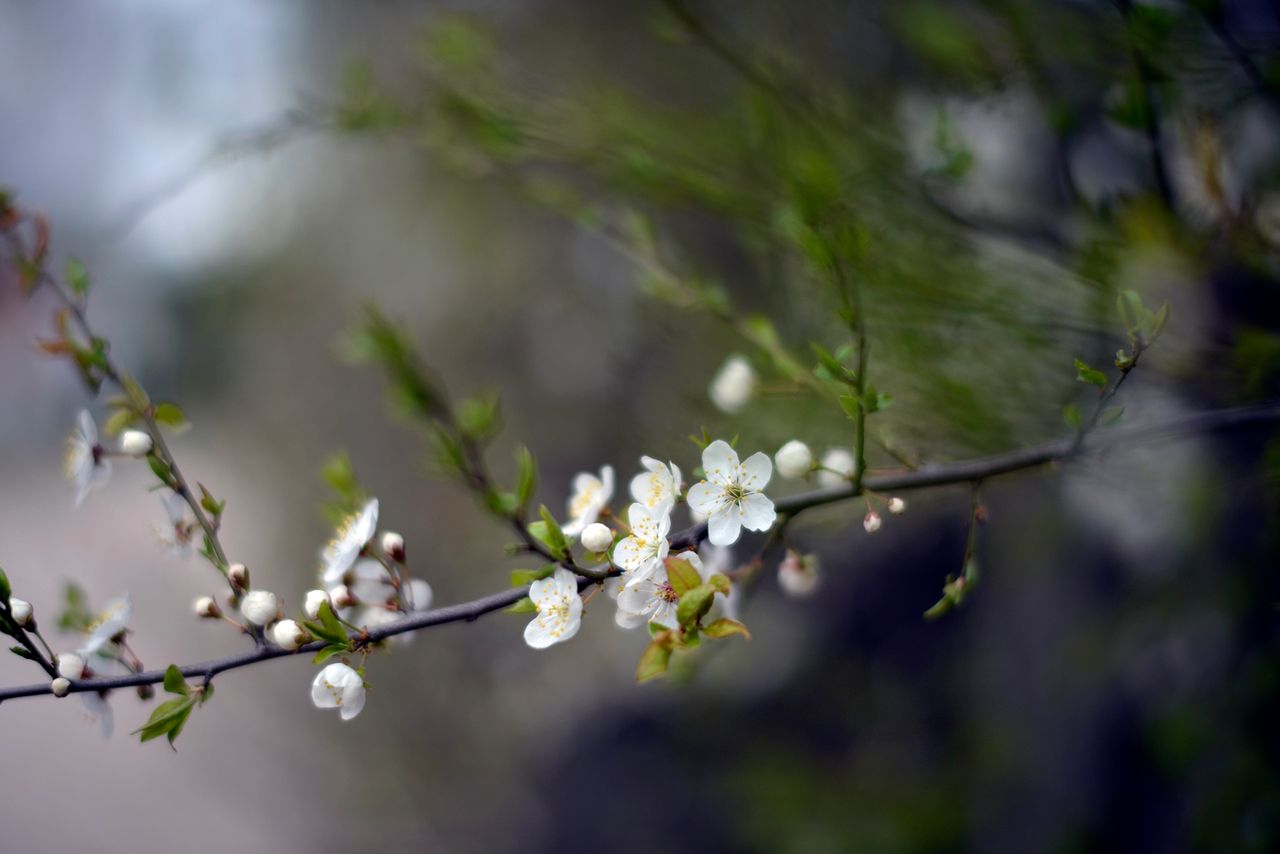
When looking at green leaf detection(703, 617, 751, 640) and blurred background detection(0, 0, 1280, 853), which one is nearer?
green leaf detection(703, 617, 751, 640)

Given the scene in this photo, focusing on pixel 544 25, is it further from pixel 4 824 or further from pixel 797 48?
pixel 4 824

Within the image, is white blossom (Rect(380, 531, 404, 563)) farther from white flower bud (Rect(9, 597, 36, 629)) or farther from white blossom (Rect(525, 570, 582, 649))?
white flower bud (Rect(9, 597, 36, 629))

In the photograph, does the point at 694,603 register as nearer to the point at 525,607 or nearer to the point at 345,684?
the point at 525,607

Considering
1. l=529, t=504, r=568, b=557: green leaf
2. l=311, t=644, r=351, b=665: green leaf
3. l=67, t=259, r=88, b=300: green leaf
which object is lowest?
l=311, t=644, r=351, b=665: green leaf

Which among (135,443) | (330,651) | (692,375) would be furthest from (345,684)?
(692,375)

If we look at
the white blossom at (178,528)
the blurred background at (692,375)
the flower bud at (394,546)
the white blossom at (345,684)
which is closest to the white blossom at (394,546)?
the flower bud at (394,546)

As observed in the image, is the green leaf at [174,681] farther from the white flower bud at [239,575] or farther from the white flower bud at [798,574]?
the white flower bud at [798,574]

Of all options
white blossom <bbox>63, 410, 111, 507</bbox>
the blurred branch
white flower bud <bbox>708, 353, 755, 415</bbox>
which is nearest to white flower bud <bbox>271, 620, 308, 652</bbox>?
the blurred branch
